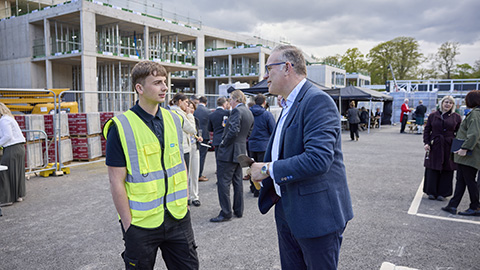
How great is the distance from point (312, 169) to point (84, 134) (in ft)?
29.3

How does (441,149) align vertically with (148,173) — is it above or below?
below

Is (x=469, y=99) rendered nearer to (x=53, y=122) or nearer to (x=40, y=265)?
(x=40, y=265)

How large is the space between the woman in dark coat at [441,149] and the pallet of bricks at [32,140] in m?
8.62

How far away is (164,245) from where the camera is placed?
2176 millimetres

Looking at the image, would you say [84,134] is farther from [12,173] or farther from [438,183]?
[438,183]

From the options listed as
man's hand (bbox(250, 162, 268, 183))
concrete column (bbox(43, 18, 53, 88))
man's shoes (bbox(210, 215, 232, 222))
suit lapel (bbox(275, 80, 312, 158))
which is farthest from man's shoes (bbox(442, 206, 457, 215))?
concrete column (bbox(43, 18, 53, 88))

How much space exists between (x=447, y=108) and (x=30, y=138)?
29.5 feet

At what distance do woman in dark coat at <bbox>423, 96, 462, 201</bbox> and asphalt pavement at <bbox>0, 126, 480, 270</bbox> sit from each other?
0.99 ft

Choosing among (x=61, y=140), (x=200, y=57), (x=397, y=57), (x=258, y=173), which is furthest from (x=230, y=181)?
(x=397, y=57)

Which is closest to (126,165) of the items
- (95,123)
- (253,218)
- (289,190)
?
(289,190)

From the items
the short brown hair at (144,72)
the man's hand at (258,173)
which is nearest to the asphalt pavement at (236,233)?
the man's hand at (258,173)

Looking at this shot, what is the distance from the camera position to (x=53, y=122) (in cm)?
816

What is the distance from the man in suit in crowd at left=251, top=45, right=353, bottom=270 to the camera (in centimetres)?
172

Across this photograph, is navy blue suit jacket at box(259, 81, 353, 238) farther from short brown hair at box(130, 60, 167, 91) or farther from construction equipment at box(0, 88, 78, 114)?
construction equipment at box(0, 88, 78, 114)
